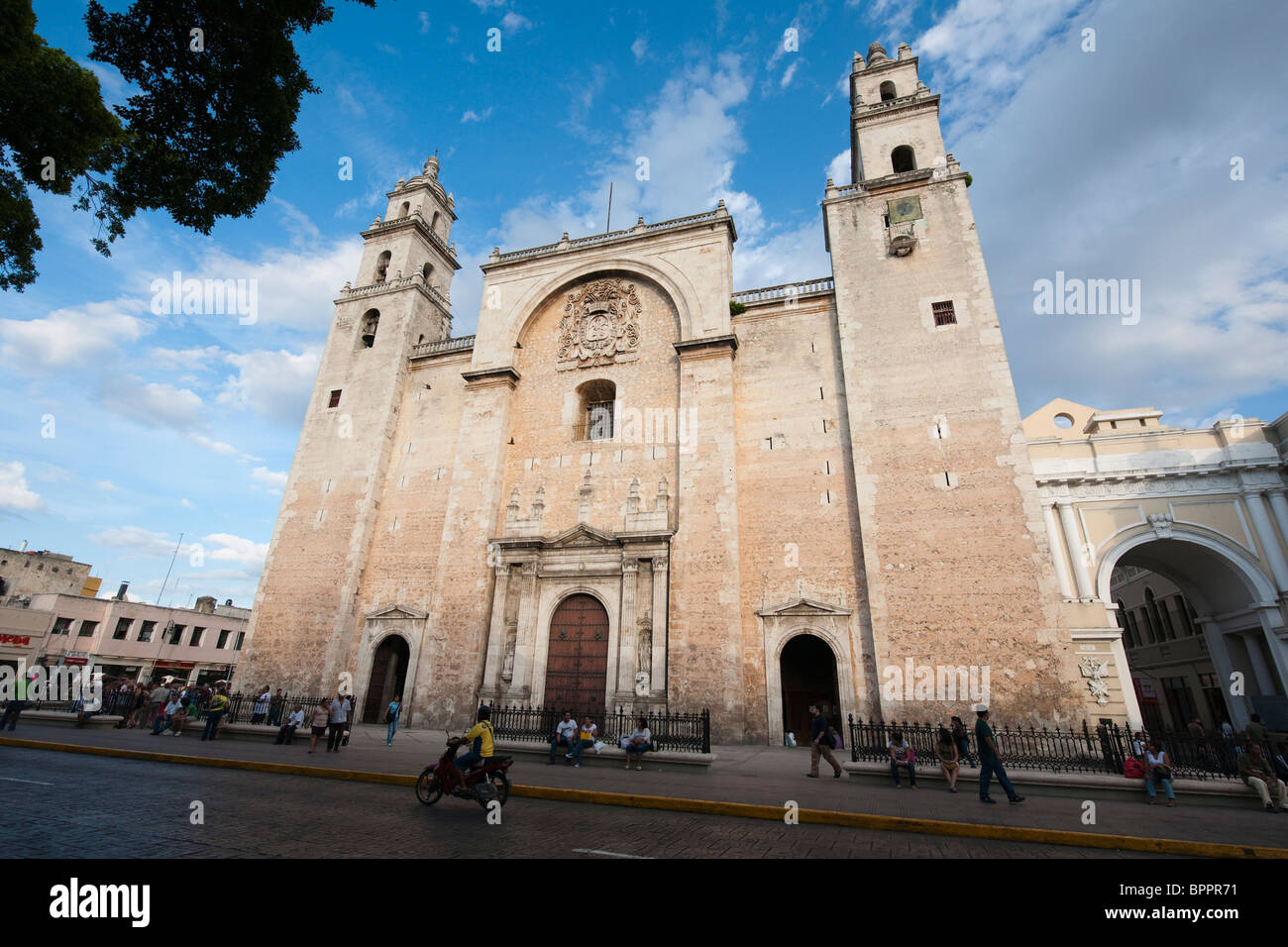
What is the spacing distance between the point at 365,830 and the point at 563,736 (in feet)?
24.6

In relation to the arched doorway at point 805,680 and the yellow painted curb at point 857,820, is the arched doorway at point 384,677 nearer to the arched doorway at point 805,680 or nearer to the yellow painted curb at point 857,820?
the yellow painted curb at point 857,820

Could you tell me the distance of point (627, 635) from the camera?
17.6 metres

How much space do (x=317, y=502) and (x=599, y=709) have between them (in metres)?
14.5

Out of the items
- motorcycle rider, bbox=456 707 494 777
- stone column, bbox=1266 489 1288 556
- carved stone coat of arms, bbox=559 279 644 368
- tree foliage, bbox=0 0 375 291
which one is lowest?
motorcycle rider, bbox=456 707 494 777

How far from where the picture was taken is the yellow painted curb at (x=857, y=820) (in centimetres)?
603

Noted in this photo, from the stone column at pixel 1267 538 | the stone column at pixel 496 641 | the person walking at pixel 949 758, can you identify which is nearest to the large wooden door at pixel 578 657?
the stone column at pixel 496 641

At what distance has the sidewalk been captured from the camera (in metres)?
7.25

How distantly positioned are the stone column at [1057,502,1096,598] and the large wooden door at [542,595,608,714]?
15228 millimetres

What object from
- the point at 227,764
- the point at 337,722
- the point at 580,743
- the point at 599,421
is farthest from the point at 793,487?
the point at 227,764

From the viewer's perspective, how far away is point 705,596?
675 inches

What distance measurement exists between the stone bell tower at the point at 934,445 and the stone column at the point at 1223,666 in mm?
10384

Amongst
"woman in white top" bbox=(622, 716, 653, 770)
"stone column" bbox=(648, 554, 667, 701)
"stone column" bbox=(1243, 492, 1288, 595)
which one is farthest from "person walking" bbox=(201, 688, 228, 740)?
"stone column" bbox=(1243, 492, 1288, 595)

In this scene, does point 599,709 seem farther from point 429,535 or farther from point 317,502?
point 317,502

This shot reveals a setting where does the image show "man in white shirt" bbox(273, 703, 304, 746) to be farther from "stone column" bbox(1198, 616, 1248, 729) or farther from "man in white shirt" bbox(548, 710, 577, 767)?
"stone column" bbox(1198, 616, 1248, 729)
